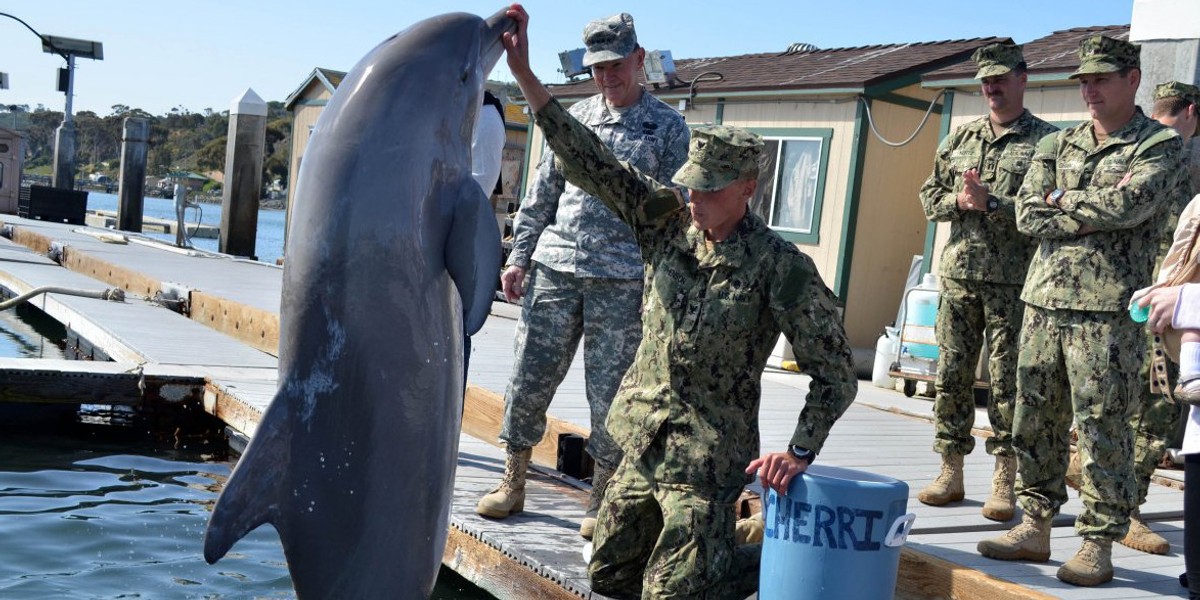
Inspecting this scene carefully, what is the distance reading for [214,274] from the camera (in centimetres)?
1725

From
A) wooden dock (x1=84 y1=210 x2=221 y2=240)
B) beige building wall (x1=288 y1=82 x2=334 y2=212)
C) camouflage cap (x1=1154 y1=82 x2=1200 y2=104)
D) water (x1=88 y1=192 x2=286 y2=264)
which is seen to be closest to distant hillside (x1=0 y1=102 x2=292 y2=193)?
water (x1=88 y1=192 x2=286 y2=264)

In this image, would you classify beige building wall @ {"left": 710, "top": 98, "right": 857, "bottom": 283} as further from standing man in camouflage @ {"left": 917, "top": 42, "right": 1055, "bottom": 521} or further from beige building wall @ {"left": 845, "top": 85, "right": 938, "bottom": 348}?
standing man in camouflage @ {"left": 917, "top": 42, "right": 1055, "bottom": 521}

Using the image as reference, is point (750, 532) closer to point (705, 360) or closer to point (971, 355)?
point (705, 360)

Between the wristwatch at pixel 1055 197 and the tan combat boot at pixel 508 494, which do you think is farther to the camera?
the tan combat boot at pixel 508 494

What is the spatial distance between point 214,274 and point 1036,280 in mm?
13921

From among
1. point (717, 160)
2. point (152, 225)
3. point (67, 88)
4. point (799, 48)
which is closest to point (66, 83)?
point (67, 88)

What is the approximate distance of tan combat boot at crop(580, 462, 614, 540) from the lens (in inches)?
211

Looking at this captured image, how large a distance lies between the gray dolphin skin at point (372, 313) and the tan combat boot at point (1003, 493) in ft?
11.1

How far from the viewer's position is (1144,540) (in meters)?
5.68

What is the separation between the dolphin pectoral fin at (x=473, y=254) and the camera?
3.08m

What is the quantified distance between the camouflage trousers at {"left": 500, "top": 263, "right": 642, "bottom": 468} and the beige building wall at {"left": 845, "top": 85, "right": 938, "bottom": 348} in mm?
8115

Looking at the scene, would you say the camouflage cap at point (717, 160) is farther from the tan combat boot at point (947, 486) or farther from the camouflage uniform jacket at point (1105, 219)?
the tan combat boot at point (947, 486)

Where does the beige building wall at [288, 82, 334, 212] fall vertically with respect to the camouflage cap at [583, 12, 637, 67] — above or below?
above

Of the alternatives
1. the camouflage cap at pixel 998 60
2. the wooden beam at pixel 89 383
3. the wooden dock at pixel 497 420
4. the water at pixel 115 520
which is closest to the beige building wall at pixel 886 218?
the wooden dock at pixel 497 420
